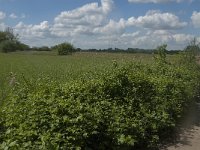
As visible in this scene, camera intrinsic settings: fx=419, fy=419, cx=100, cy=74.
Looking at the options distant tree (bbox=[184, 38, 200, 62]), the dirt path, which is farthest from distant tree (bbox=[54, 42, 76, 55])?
the dirt path

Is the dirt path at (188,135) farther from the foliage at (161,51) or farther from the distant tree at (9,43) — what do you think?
the distant tree at (9,43)

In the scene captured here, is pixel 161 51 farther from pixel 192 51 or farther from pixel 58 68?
pixel 58 68

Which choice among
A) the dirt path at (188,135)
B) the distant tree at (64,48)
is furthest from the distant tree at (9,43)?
the dirt path at (188,135)

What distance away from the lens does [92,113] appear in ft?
25.5

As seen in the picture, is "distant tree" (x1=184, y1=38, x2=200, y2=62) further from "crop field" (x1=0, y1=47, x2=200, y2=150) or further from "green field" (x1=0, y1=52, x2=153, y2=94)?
"crop field" (x1=0, y1=47, x2=200, y2=150)

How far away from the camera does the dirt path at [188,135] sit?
1004cm

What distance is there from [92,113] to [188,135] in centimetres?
440

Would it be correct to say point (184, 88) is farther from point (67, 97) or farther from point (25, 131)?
point (25, 131)

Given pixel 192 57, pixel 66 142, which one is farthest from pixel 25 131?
pixel 192 57

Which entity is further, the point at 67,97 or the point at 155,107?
the point at 155,107

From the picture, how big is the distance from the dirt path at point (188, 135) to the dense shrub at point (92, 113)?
387 mm

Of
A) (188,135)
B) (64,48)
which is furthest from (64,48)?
(188,135)

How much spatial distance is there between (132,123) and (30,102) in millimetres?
2263

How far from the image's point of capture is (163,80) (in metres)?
13.2
